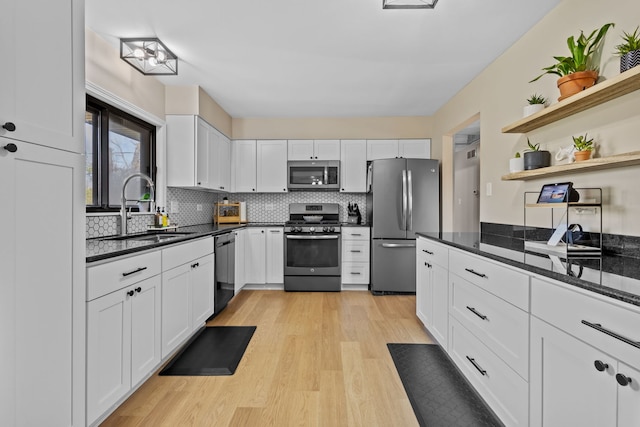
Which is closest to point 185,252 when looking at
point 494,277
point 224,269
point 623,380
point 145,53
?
point 224,269

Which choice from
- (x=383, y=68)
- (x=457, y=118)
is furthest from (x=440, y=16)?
(x=457, y=118)

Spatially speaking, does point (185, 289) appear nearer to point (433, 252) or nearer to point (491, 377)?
point (433, 252)

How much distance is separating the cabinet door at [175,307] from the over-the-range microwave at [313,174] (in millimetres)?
2309

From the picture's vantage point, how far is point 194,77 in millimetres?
3168

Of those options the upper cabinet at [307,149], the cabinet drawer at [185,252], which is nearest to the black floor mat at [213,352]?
the cabinet drawer at [185,252]

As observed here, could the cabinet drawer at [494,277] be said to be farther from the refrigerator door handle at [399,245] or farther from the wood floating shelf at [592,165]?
the refrigerator door handle at [399,245]

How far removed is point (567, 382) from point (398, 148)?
12.2 feet

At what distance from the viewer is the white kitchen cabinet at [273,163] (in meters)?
4.52

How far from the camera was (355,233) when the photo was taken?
13.8 ft

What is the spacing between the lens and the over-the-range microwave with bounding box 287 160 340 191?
4445mm

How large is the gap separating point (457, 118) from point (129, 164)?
3542 mm

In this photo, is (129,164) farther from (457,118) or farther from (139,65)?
(457,118)

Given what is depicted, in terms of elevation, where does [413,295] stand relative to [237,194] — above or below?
below

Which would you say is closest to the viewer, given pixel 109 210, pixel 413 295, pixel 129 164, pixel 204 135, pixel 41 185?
pixel 41 185
